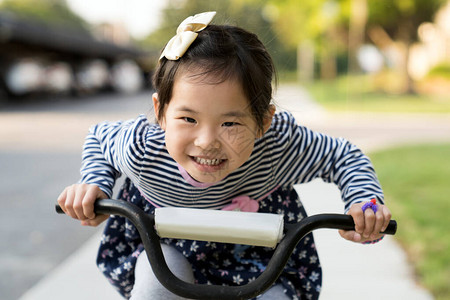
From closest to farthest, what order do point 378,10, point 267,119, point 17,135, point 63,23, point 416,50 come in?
point 267,119
point 17,135
point 378,10
point 416,50
point 63,23

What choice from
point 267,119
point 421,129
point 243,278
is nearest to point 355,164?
point 267,119

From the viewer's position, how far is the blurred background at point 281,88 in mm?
2014

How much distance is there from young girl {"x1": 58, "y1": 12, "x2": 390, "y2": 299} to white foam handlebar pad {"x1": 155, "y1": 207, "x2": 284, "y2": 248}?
0.46 ft

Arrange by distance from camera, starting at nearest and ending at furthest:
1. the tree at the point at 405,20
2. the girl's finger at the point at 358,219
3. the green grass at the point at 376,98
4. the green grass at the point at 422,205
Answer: the girl's finger at the point at 358,219, the green grass at the point at 422,205, the green grass at the point at 376,98, the tree at the point at 405,20

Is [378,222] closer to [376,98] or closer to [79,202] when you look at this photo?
[79,202]

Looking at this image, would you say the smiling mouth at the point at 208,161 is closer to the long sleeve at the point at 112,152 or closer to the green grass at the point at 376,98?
the long sleeve at the point at 112,152

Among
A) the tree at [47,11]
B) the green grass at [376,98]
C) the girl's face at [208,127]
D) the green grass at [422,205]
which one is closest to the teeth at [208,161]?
the girl's face at [208,127]

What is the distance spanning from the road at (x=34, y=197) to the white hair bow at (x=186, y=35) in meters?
0.31

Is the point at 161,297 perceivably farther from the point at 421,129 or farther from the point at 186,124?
the point at 421,129

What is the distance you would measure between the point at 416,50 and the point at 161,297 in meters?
29.7

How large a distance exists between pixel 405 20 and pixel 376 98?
4551 millimetres

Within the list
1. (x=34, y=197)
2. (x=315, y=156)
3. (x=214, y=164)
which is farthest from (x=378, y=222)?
(x=34, y=197)

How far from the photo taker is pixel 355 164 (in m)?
1.58

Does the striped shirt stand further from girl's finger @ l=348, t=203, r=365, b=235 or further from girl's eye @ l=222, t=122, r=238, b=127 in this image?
girl's eye @ l=222, t=122, r=238, b=127
